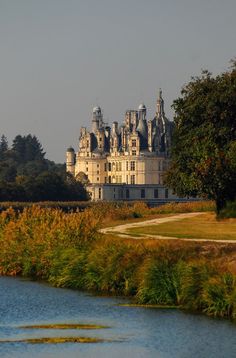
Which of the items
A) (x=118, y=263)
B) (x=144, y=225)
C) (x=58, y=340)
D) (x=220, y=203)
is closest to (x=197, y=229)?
(x=144, y=225)

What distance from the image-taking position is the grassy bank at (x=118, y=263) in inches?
1483

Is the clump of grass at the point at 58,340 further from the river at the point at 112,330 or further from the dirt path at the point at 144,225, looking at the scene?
the dirt path at the point at 144,225

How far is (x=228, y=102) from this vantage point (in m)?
60.3

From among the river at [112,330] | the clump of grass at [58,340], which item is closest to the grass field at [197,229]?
the river at [112,330]

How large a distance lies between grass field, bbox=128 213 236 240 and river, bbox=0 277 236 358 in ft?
32.7

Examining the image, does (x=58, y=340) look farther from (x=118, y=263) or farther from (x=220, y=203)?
(x=220, y=203)

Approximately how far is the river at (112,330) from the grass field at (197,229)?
997 centimetres

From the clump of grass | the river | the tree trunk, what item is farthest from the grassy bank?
the tree trunk

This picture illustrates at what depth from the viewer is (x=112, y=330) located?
34688 mm

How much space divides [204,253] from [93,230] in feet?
28.0

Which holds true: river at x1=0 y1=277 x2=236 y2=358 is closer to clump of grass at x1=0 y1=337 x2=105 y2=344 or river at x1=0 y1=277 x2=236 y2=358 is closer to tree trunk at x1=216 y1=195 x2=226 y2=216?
clump of grass at x1=0 y1=337 x2=105 y2=344

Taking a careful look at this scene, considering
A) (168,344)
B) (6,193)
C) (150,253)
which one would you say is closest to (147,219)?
(150,253)

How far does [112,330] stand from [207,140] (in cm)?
2683

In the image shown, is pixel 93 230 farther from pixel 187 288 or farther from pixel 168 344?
pixel 168 344
